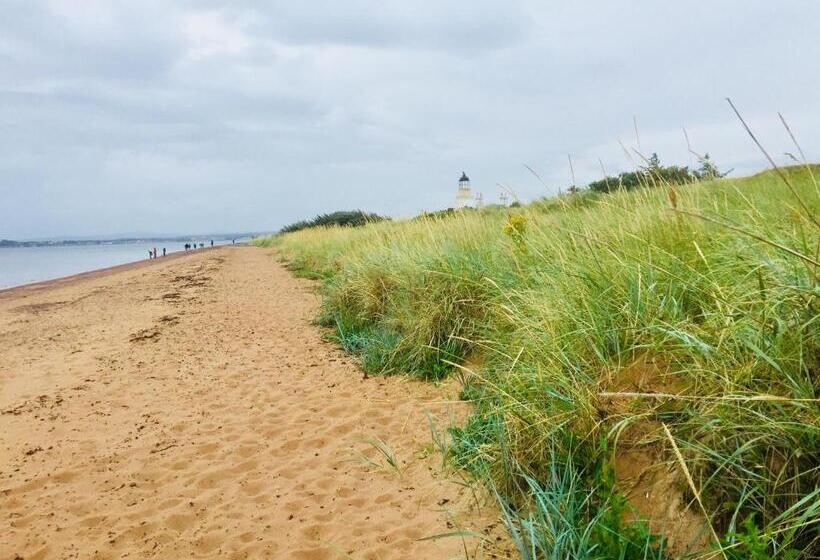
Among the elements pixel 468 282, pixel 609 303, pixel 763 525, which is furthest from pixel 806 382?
pixel 468 282

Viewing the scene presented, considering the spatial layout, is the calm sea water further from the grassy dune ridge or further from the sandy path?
the grassy dune ridge

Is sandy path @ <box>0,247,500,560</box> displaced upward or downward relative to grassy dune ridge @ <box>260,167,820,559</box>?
downward

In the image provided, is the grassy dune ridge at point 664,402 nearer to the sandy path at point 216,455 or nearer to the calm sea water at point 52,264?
the sandy path at point 216,455

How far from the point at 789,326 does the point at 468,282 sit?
11.0 ft

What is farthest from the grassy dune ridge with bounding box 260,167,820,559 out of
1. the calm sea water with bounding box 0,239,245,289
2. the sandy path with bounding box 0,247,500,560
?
the calm sea water with bounding box 0,239,245,289

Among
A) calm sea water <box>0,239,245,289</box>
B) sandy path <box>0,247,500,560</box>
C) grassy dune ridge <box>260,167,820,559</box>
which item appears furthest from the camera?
calm sea water <box>0,239,245,289</box>

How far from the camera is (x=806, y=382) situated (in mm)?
1971

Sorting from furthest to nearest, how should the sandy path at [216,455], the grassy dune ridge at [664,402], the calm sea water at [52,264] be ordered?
1. the calm sea water at [52,264]
2. the sandy path at [216,455]
3. the grassy dune ridge at [664,402]

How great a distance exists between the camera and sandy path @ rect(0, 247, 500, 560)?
9.24 feet

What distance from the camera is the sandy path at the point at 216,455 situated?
282cm

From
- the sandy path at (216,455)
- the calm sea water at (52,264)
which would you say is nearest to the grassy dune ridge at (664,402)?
the sandy path at (216,455)

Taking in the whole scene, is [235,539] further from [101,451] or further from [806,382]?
[806,382]

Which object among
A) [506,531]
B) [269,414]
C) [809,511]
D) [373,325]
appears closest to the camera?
[809,511]

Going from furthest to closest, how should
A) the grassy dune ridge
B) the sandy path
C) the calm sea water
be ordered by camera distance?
the calm sea water, the sandy path, the grassy dune ridge
